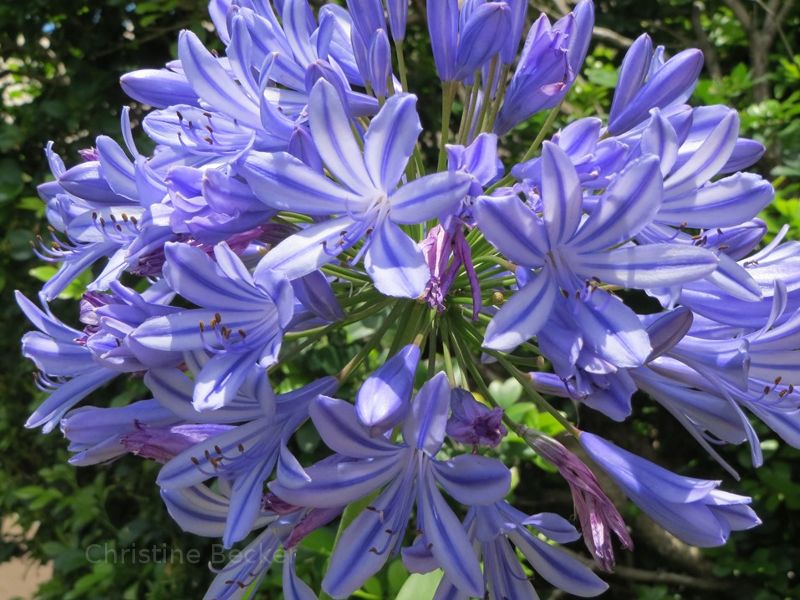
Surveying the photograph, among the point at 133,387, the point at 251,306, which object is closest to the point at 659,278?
the point at 251,306

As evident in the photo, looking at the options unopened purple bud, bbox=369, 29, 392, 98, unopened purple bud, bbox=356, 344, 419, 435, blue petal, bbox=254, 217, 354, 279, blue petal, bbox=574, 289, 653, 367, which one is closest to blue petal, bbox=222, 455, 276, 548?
unopened purple bud, bbox=356, 344, 419, 435

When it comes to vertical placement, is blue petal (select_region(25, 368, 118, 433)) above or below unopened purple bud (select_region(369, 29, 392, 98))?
below

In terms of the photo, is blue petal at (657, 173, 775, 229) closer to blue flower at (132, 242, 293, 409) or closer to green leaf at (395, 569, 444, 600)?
blue flower at (132, 242, 293, 409)

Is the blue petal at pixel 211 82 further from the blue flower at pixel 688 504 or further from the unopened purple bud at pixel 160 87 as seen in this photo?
the blue flower at pixel 688 504

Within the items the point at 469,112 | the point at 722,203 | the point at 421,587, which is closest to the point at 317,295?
the point at 469,112

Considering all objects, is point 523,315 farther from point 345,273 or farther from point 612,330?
point 345,273

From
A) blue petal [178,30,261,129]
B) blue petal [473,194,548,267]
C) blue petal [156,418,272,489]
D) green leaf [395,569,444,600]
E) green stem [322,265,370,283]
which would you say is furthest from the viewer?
green leaf [395,569,444,600]
